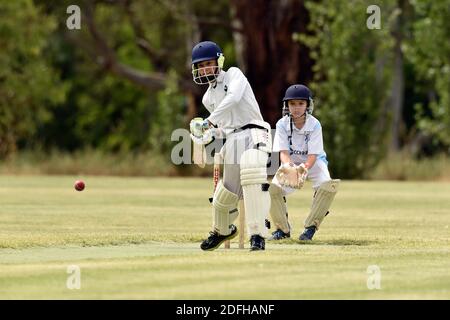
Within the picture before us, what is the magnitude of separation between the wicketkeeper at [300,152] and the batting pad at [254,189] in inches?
63.4

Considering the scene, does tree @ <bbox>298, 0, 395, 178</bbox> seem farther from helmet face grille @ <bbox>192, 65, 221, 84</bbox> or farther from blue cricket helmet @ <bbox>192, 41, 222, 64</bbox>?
blue cricket helmet @ <bbox>192, 41, 222, 64</bbox>

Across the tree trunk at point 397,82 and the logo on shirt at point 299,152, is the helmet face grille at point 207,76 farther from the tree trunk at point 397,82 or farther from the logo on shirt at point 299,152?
the tree trunk at point 397,82

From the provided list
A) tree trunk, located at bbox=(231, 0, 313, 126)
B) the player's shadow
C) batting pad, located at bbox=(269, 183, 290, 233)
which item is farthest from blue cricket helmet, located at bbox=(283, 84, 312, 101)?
tree trunk, located at bbox=(231, 0, 313, 126)

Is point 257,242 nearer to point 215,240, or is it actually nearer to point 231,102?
point 215,240

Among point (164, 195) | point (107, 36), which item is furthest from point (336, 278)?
point (107, 36)

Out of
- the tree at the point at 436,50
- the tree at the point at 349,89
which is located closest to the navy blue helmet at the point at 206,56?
the tree at the point at 349,89

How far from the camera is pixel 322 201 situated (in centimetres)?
1559

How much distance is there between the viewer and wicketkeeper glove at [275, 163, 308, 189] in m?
14.8

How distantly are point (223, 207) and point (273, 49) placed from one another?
27.9 metres

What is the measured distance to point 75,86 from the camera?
66000 millimetres

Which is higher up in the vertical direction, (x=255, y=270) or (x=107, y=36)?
(x=107, y=36)

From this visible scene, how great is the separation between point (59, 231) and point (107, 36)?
147 feet
